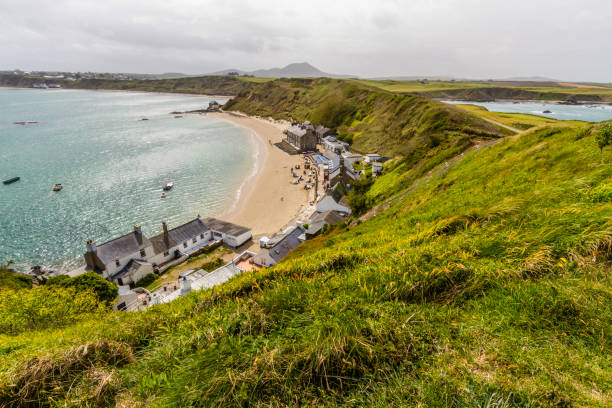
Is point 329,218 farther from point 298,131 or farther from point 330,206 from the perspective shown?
point 298,131

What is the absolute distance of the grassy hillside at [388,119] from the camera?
49.8 m

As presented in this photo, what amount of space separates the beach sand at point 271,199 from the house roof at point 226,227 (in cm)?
274

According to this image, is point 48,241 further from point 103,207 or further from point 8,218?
point 8,218

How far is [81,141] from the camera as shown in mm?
101000

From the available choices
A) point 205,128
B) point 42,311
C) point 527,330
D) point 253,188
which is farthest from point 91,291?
point 205,128

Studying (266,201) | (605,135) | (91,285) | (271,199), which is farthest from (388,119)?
(91,285)

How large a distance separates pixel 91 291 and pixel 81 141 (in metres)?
110

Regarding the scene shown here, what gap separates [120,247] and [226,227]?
A: 13956mm

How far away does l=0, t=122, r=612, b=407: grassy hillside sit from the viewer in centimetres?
373

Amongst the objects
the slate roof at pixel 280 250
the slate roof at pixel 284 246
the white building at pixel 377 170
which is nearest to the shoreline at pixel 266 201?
the slate roof at pixel 280 250

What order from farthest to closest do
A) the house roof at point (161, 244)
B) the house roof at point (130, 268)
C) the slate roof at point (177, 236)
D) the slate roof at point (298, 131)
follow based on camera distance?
the slate roof at point (298, 131), the slate roof at point (177, 236), the house roof at point (161, 244), the house roof at point (130, 268)

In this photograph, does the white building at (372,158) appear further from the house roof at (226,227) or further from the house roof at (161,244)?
the house roof at (161,244)

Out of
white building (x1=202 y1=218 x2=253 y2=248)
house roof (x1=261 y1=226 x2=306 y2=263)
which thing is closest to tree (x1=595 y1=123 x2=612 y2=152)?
house roof (x1=261 y1=226 x2=306 y2=263)

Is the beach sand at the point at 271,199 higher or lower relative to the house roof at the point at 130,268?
higher
